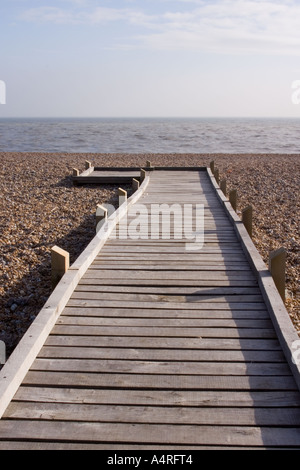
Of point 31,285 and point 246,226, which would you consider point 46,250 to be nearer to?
point 31,285

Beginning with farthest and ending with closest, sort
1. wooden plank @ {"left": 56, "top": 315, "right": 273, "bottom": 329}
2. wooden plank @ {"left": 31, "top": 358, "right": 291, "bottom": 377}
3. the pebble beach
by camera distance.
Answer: the pebble beach
wooden plank @ {"left": 56, "top": 315, "right": 273, "bottom": 329}
wooden plank @ {"left": 31, "top": 358, "right": 291, "bottom": 377}

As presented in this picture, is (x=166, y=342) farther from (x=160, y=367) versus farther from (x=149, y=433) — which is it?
(x=149, y=433)

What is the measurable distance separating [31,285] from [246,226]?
3.50m

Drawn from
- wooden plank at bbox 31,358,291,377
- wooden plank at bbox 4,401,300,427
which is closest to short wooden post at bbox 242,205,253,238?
wooden plank at bbox 31,358,291,377

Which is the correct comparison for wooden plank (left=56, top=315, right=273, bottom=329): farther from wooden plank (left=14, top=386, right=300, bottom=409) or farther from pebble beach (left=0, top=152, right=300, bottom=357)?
pebble beach (left=0, top=152, right=300, bottom=357)

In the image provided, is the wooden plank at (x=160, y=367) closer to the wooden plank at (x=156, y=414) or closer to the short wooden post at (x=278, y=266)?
the wooden plank at (x=156, y=414)

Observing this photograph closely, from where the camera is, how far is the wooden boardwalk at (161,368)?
3.12 metres

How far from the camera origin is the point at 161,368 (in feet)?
12.6

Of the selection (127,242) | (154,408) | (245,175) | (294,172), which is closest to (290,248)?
(127,242)

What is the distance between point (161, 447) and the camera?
301 cm

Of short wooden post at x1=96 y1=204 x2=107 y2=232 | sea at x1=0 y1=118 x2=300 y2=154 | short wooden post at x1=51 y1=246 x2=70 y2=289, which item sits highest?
→ sea at x1=0 y1=118 x2=300 y2=154

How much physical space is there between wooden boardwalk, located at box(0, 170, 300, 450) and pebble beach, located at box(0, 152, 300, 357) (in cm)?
123

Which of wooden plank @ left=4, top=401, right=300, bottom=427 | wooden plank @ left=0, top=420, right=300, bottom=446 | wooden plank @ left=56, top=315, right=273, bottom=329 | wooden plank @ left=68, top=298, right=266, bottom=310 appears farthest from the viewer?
wooden plank @ left=68, top=298, right=266, bottom=310

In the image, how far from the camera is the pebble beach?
6824 millimetres
